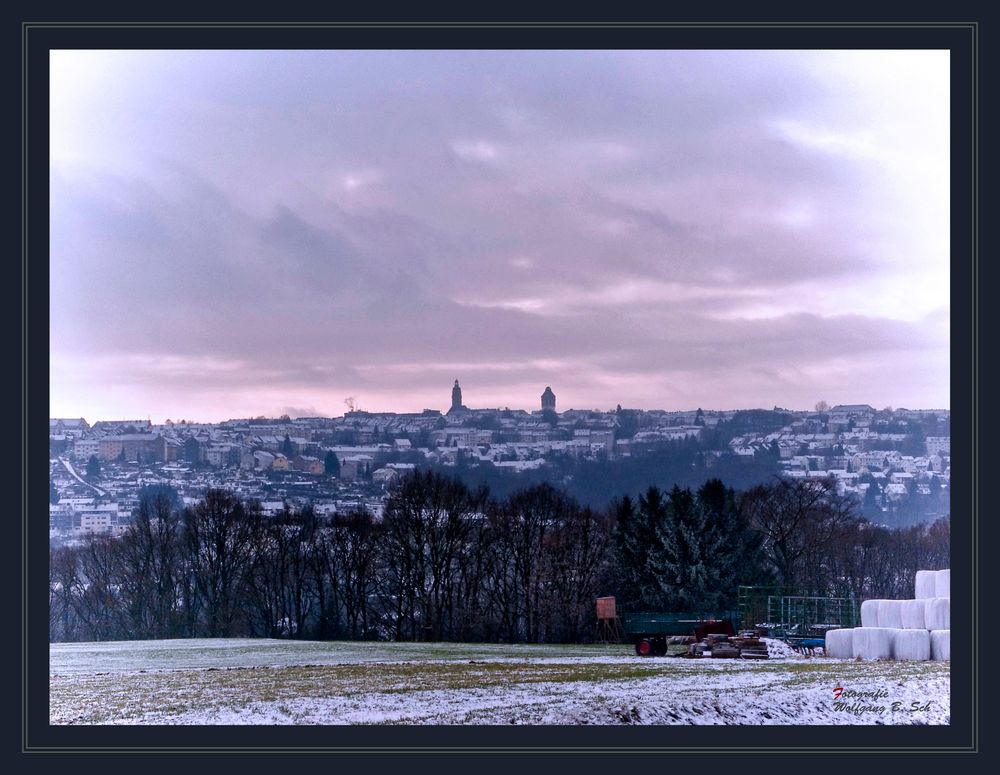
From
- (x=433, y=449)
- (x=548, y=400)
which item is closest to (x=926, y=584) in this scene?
(x=548, y=400)

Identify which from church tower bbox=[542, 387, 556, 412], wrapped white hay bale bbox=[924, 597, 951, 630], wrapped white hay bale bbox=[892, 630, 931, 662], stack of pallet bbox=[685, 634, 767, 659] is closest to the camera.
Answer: wrapped white hay bale bbox=[924, 597, 951, 630]

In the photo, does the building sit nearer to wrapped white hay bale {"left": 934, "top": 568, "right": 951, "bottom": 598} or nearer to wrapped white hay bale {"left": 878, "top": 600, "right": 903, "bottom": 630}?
wrapped white hay bale {"left": 878, "top": 600, "right": 903, "bottom": 630}

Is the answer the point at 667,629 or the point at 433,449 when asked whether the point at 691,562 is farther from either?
the point at 433,449

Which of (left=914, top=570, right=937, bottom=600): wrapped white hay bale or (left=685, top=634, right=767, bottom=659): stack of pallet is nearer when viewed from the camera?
(left=914, top=570, right=937, bottom=600): wrapped white hay bale

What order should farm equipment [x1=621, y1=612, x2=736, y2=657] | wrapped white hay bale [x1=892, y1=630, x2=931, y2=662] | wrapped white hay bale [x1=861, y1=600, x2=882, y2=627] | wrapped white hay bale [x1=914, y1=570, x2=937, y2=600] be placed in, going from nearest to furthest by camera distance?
wrapped white hay bale [x1=892, y1=630, x2=931, y2=662]
wrapped white hay bale [x1=914, y1=570, x2=937, y2=600]
wrapped white hay bale [x1=861, y1=600, x2=882, y2=627]
farm equipment [x1=621, y1=612, x2=736, y2=657]

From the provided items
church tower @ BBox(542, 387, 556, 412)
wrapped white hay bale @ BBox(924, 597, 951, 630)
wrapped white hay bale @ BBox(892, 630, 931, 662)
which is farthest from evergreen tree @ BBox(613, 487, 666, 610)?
wrapped white hay bale @ BBox(924, 597, 951, 630)
